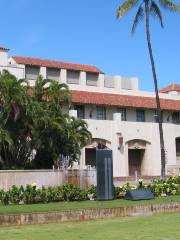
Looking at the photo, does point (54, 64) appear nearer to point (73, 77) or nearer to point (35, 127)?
point (73, 77)

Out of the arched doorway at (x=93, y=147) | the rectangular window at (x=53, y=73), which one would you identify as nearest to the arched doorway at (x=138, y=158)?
the arched doorway at (x=93, y=147)

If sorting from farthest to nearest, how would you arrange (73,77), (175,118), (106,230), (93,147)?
(73,77)
(175,118)
(93,147)
(106,230)

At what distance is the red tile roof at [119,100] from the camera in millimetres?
43406

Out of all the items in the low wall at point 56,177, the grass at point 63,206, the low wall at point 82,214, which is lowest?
the low wall at point 82,214

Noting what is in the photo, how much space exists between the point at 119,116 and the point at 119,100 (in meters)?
1.64

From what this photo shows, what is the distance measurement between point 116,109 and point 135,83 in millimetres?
11084

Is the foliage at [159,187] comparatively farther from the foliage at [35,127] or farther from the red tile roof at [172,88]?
the red tile roof at [172,88]

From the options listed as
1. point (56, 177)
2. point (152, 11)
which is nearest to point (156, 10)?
point (152, 11)

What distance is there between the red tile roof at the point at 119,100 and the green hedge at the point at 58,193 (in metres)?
20.2

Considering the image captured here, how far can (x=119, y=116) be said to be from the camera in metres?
45.0

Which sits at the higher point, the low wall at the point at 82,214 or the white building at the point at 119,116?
the white building at the point at 119,116

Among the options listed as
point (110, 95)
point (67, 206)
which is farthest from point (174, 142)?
point (67, 206)

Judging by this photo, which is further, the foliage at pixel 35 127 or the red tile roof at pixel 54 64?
the red tile roof at pixel 54 64

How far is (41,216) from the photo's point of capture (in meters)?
15.8
